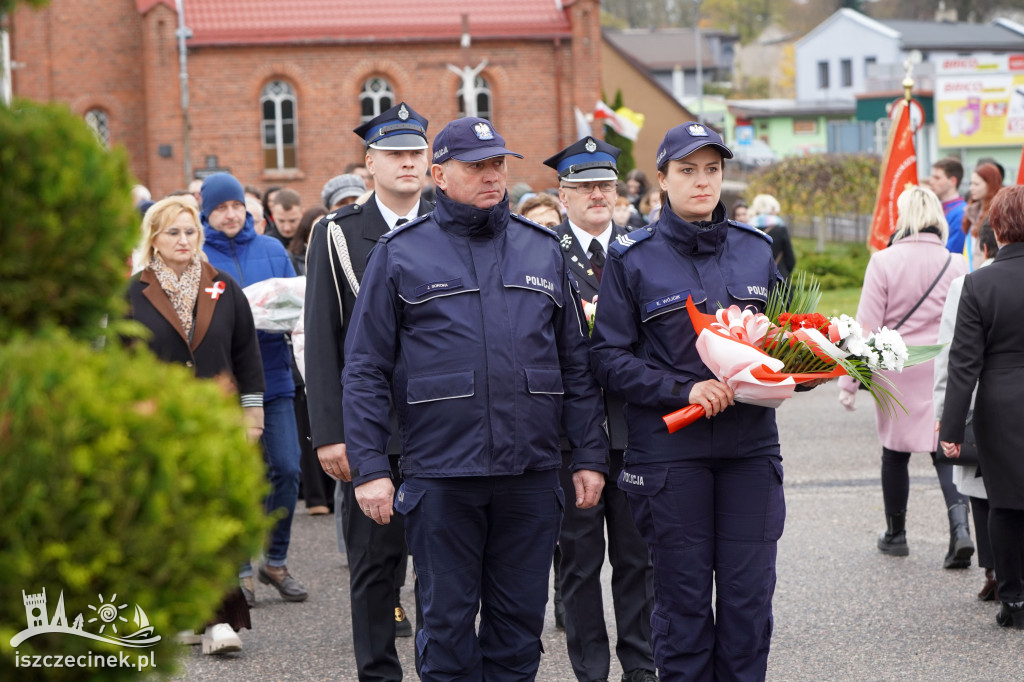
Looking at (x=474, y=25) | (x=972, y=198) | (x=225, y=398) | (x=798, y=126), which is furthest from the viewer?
(x=798, y=126)

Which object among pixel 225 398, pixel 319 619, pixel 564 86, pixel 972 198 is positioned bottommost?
pixel 319 619

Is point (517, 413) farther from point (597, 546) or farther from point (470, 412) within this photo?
point (597, 546)

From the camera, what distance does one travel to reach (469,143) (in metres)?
4.54

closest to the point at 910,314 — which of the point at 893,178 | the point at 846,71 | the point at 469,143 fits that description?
the point at 469,143

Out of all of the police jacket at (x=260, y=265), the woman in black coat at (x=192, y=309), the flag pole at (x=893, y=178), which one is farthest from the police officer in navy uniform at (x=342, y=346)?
the flag pole at (x=893, y=178)

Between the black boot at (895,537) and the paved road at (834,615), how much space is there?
92 mm

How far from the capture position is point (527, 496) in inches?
175

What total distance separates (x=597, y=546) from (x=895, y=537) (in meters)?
2.88

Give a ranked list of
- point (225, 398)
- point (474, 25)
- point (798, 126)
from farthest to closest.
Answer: point (798, 126) → point (474, 25) → point (225, 398)

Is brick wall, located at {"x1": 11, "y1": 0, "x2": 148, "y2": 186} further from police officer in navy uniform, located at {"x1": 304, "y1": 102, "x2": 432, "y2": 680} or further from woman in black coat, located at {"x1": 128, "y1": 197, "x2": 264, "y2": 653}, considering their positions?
police officer in navy uniform, located at {"x1": 304, "y1": 102, "x2": 432, "y2": 680}

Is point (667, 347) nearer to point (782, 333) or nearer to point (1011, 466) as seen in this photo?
point (782, 333)

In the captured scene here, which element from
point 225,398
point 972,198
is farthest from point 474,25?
point 225,398

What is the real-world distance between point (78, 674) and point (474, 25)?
128 ft

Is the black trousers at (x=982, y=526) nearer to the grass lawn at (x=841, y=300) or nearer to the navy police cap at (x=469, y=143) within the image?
the navy police cap at (x=469, y=143)
